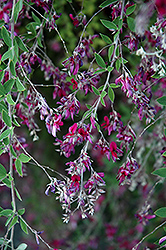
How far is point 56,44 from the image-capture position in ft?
7.52

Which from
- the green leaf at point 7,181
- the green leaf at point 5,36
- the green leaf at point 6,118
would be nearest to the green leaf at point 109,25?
the green leaf at point 5,36

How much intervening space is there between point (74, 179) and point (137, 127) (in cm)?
103

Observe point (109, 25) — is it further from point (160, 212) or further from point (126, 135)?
point (160, 212)

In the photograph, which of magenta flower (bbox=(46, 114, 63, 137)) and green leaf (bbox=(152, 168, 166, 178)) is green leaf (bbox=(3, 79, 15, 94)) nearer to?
magenta flower (bbox=(46, 114, 63, 137))

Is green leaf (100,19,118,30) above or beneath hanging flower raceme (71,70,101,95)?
above

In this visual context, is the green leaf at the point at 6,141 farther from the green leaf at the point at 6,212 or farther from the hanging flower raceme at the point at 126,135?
the hanging flower raceme at the point at 126,135

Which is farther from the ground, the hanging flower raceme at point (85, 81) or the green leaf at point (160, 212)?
the hanging flower raceme at point (85, 81)

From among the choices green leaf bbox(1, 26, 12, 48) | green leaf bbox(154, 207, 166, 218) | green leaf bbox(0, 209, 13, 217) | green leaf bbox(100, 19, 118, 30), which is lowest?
green leaf bbox(154, 207, 166, 218)

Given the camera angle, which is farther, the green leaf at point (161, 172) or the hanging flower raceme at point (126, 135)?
the hanging flower raceme at point (126, 135)

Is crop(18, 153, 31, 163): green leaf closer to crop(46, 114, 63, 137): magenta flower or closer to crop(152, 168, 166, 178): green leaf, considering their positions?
crop(46, 114, 63, 137): magenta flower

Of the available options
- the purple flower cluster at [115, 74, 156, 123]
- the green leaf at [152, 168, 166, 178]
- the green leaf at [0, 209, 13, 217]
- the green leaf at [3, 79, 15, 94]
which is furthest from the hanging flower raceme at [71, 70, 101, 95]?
the green leaf at [0, 209, 13, 217]

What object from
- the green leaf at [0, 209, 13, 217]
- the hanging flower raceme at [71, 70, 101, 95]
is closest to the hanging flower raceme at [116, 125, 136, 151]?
the hanging flower raceme at [71, 70, 101, 95]

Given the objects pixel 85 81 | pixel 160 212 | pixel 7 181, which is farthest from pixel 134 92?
pixel 7 181

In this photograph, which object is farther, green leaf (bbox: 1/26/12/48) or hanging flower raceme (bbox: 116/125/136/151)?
hanging flower raceme (bbox: 116/125/136/151)
